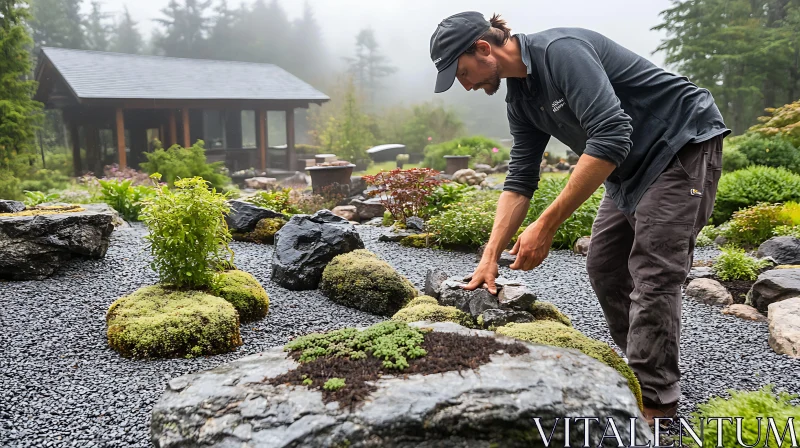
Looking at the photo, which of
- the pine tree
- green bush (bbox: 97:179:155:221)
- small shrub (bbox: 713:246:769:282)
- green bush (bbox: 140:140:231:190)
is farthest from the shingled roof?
small shrub (bbox: 713:246:769:282)

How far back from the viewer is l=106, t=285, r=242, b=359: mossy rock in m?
3.65

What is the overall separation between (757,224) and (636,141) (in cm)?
633

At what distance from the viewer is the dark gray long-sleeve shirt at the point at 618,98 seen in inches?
87.2

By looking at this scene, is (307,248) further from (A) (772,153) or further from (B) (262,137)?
(B) (262,137)

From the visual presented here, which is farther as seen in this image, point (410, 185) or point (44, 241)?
point (410, 185)

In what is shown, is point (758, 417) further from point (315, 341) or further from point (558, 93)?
point (315, 341)

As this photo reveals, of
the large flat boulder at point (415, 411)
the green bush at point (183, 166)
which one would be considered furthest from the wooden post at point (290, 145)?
the large flat boulder at point (415, 411)

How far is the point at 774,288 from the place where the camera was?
470cm

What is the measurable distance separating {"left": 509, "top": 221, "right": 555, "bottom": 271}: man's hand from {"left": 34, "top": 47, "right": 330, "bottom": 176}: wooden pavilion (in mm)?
17943

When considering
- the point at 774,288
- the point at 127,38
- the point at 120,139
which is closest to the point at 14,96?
the point at 120,139

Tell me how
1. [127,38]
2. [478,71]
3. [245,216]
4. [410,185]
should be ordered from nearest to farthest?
[478,71] → [245,216] → [410,185] → [127,38]

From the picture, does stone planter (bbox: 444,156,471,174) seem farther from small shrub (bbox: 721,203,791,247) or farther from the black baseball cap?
the black baseball cap

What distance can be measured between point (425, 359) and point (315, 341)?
1.51 ft

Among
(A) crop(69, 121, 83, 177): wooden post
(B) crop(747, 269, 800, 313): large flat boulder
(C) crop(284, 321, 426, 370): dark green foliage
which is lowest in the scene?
(A) crop(69, 121, 83, 177): wooden post
